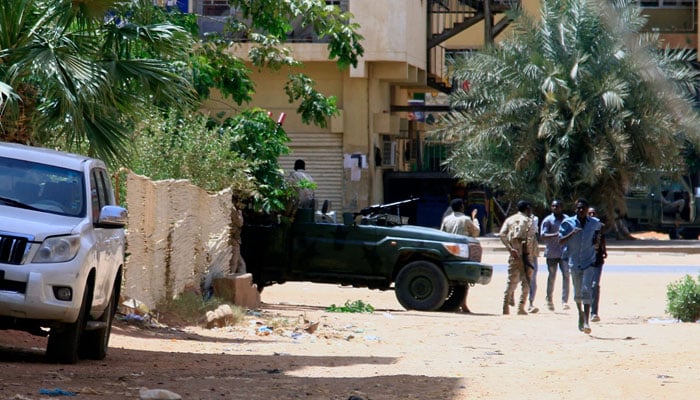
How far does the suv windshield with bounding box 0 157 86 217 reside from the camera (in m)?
10.7

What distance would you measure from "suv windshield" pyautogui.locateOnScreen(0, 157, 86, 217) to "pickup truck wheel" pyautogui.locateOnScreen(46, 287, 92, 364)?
0.76 m

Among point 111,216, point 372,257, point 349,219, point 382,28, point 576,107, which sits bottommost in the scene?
point 372,257

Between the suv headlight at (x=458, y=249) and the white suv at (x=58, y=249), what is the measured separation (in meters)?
9.16

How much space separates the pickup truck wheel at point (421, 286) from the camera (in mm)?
20375

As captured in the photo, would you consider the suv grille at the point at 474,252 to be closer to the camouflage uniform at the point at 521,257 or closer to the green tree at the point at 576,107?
the camouflage uniform at the point at 521,257

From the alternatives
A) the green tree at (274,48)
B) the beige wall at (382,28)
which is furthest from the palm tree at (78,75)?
the beige wall at (382,28)

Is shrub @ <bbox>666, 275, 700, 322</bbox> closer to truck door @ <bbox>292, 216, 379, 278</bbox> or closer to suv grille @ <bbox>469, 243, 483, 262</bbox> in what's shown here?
suv grille @ <bbox>469, 243, 483, 262</bbox>

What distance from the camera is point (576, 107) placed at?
121 feet

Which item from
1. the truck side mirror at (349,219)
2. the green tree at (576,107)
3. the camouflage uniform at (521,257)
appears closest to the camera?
the camouflage uniform at (521,257)

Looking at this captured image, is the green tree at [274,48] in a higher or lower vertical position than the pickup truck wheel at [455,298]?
higher

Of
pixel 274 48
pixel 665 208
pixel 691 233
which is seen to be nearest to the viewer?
pixel 274 48

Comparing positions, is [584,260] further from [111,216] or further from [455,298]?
[111,216]

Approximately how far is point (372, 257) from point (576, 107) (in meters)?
18.0

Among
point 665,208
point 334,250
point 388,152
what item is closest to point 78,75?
point 334,250
